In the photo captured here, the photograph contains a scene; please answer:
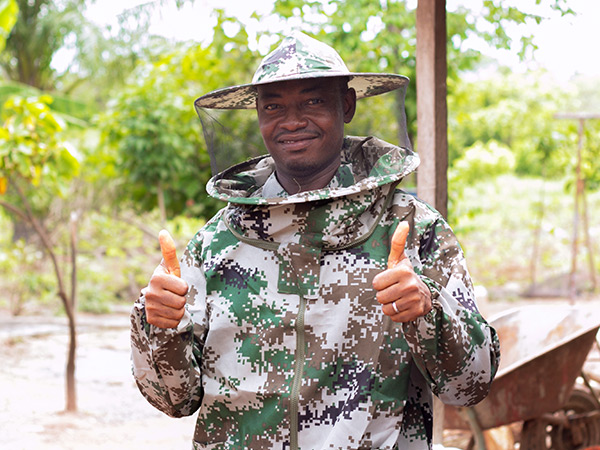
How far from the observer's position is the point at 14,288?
10125 millimetres

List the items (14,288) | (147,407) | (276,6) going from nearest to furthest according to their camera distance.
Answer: (276,6) < (147,407) < (14,288)

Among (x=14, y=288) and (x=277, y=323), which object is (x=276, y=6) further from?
(x=14, y=288)

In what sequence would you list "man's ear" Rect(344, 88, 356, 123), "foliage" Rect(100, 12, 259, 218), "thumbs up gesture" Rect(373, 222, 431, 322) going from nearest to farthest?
"thumbs up gesture" Rect(373, 222, 431, 322) < "man's ear" Rect(344, 88, 356, 123) < "foliage" Rect(100, 12, 259, 218)

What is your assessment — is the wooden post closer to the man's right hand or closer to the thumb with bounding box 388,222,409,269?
the thumb with bounding box 388,222,409,269

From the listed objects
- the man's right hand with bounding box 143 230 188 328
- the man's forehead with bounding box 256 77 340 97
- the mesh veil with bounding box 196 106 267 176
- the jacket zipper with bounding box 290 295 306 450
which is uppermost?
the man's forehead with bounding box 256 77 340 97

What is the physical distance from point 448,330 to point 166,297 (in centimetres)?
57

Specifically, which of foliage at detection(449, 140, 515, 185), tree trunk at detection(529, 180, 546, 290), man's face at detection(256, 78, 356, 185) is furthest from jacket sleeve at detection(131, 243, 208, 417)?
foliage at detection(449, 140, 515, 185)

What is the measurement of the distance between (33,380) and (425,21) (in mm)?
5459

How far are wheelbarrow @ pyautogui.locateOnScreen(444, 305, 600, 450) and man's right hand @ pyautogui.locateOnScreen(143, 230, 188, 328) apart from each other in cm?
190

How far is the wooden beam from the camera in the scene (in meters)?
2.62

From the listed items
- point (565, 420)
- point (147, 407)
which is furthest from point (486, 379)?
point (147, 407)

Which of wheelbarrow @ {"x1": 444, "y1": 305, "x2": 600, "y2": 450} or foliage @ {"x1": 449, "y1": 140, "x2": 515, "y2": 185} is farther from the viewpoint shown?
foliage @ {"x1": 449, "y1": 140, "x2": 515, "y2": 185}

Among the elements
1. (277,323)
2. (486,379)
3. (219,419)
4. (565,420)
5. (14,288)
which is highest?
(277,323)

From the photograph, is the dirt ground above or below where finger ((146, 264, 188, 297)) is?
below
